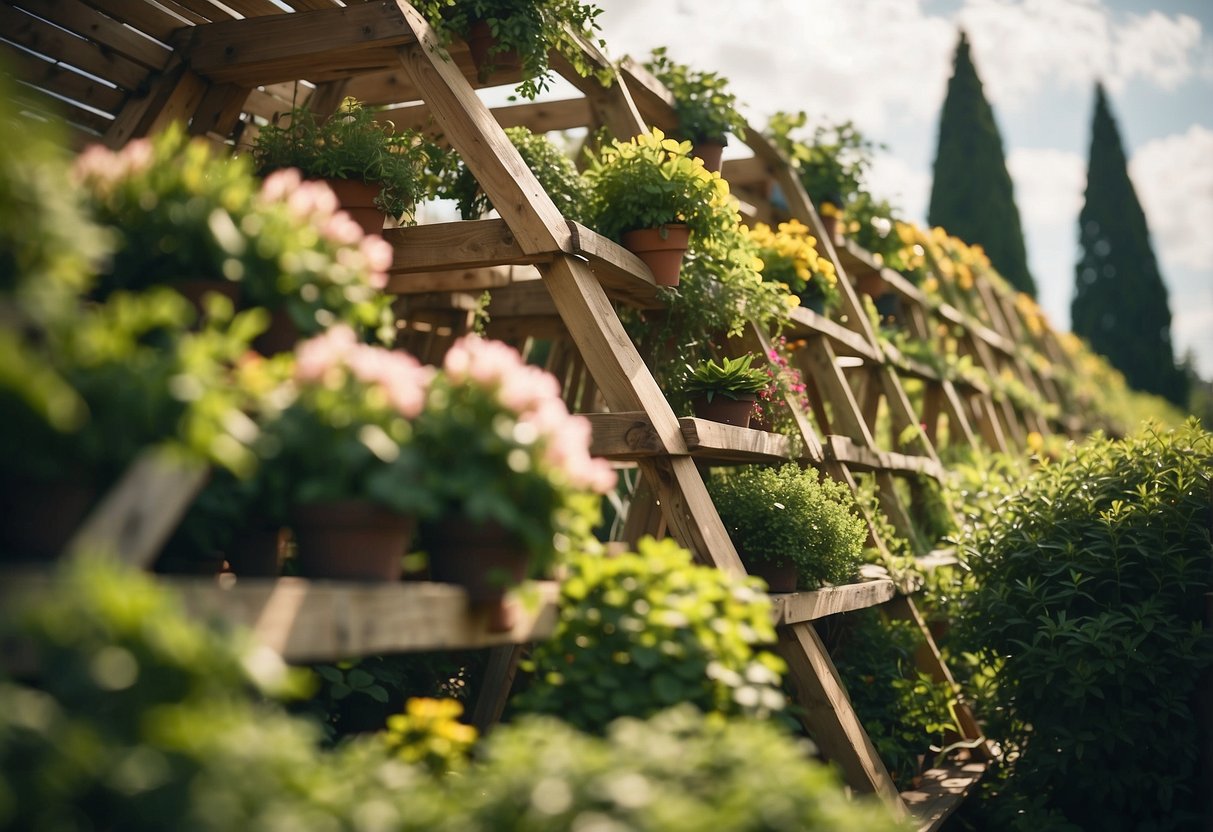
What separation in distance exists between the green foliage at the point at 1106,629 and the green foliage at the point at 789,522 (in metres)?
0.66

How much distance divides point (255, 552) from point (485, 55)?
1.95 m

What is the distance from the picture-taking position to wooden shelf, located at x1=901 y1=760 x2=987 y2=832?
11.2 ft

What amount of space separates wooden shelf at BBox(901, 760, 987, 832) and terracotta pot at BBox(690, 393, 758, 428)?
1.48 metres

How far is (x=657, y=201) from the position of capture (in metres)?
3.53

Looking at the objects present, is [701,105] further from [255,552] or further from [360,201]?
[255,552]

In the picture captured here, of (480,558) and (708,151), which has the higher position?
(708,151)

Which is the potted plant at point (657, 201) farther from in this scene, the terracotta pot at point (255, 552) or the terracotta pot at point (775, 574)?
the terracotta pot at point (255, 552)

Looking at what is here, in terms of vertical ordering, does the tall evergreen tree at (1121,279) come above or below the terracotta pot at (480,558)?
above

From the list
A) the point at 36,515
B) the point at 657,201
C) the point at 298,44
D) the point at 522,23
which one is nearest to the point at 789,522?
the point at 657,201

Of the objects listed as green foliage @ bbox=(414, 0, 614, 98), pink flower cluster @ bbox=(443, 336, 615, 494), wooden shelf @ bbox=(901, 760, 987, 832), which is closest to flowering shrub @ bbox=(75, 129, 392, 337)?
pink flower cluster @ bbox=(443, 336, 615, 494)

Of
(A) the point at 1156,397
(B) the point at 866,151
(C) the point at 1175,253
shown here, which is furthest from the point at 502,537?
(C) the point at 1175,253

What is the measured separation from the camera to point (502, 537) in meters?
1.90

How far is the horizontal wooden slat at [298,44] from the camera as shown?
3043 mm

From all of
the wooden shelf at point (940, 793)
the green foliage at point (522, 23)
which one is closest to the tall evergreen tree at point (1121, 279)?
the wooden shelf at point (940, 793)
